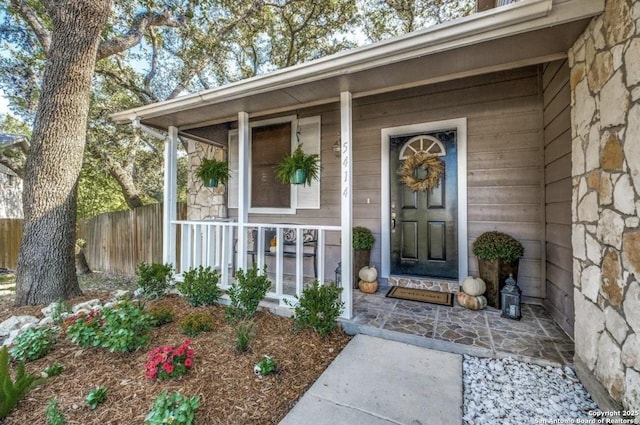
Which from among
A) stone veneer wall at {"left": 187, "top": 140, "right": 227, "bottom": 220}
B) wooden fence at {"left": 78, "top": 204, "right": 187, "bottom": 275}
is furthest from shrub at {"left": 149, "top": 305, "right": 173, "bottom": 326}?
wooden fence at {"left": 78, "top": 204, "right": 187, "bottom": 275}

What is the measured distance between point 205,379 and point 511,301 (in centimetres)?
284

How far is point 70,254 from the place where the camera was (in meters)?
3.78

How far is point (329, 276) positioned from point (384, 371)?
2.19 metres

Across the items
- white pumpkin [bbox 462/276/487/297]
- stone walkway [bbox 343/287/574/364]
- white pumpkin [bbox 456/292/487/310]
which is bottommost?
stone walkway [bbox 343/287/574/364]

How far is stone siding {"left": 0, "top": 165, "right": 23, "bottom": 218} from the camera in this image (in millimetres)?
10555

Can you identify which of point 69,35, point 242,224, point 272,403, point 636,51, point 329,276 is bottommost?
point 272,403

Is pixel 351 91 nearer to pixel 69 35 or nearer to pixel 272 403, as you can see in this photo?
pixel 272 403

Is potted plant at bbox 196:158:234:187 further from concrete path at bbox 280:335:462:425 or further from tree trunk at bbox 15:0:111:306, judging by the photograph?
concrete path at bbox 280:335:462:425

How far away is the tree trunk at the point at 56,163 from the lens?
140 inches

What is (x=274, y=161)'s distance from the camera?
186 inches

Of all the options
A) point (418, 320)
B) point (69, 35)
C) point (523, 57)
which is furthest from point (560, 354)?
point (69, 35)

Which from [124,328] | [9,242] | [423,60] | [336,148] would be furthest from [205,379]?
[9,242]

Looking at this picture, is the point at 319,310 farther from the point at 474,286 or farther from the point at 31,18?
the point at 31,18

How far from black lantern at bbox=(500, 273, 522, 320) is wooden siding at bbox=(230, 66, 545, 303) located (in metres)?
0.56
